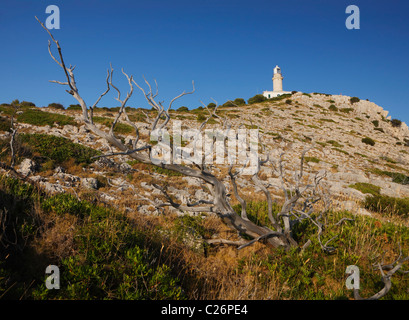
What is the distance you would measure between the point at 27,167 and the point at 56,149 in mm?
2380

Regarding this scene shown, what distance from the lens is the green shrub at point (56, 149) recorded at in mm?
10844

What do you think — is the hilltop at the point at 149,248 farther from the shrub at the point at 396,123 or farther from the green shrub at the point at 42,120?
the shrub at the point at 396,123

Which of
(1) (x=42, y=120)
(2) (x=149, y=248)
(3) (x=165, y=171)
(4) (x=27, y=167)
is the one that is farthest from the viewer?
(1) (x=42, y=120)

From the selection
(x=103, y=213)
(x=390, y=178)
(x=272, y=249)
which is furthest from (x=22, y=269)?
(x=390, y=178)

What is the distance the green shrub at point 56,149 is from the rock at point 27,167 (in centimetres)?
91

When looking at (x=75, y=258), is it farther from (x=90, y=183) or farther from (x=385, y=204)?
(x=385, y=204)

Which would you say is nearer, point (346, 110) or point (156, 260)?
point (156, 260)

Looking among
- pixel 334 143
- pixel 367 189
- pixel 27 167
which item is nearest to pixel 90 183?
pixel 27 167

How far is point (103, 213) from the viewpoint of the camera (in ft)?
16.3

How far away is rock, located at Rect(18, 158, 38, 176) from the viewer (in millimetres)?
8887

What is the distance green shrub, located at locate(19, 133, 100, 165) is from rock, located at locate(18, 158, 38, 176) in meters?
0.91

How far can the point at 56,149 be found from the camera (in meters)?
11.3
